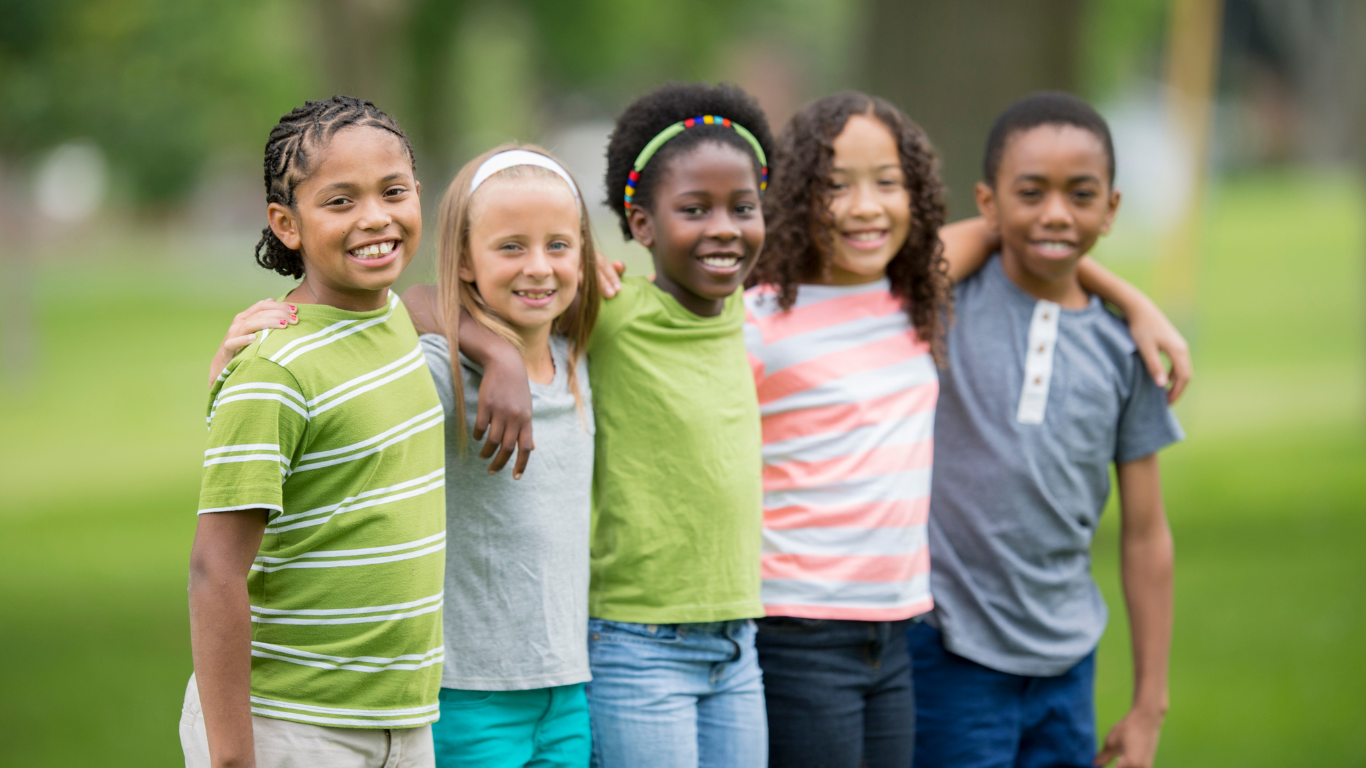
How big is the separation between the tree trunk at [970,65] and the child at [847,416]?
10.7ft

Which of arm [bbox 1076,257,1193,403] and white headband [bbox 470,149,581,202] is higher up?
white headband [bbox 470,149,581,202]

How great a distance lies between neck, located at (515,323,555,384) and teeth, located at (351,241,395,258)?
0.39 meters

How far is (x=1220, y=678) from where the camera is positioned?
18.2 feet

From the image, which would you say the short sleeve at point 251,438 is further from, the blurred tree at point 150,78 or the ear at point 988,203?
the blurred tree at point 150,78

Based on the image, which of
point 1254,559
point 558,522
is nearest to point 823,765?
point 558,522

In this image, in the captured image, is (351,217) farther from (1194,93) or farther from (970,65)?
(1194,93)

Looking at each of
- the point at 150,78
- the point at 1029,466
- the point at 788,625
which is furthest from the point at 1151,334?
the point at 150,78

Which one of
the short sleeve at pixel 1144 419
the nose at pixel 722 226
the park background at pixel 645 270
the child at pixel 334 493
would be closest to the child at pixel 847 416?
the short sleeve at pixel 1144 419

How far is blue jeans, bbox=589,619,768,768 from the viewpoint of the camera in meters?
2.54

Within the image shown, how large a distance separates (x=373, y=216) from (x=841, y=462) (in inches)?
46.9

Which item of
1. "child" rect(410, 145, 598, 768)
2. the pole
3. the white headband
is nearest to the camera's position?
"child" rect(410, 145, 598, 768)

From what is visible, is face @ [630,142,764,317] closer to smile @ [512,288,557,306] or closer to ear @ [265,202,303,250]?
smile @ [512,288,557,306]

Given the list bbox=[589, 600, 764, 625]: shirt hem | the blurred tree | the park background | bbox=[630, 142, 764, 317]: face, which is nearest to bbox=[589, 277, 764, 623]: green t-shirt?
bbox=[589, 600, 764, 625]: shirt hem

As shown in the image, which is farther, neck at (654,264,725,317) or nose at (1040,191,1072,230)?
nose at (1040,191,1072,230)
